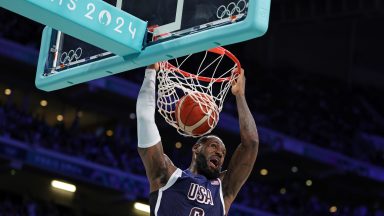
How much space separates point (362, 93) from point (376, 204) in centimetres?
365

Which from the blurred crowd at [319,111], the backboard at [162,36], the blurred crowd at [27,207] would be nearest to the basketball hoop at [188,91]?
the backboard at [162,36]

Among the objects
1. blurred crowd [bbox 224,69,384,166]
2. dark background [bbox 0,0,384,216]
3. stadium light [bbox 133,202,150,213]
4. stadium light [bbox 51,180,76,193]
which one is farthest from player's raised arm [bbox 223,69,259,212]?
blurred crowd [bbox 224,69,384,166]

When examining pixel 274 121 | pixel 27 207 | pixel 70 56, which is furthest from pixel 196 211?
pixel 274 121

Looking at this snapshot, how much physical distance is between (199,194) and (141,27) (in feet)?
3.29

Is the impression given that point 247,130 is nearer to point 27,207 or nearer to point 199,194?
point 199,194

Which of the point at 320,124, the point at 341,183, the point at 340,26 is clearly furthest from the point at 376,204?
the point at 340,26

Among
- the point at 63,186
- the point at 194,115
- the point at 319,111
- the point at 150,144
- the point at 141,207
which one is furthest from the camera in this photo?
the point at 319,111

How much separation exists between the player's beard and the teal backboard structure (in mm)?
737

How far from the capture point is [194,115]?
4445mm

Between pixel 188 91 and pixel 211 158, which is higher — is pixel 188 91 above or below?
above

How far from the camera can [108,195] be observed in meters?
17.0

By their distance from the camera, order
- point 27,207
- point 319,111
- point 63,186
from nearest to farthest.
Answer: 1. point 27,207
2. point 63,186
3. point 319,111

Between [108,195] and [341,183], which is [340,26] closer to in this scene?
[341,183]

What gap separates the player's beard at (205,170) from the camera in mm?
4289
